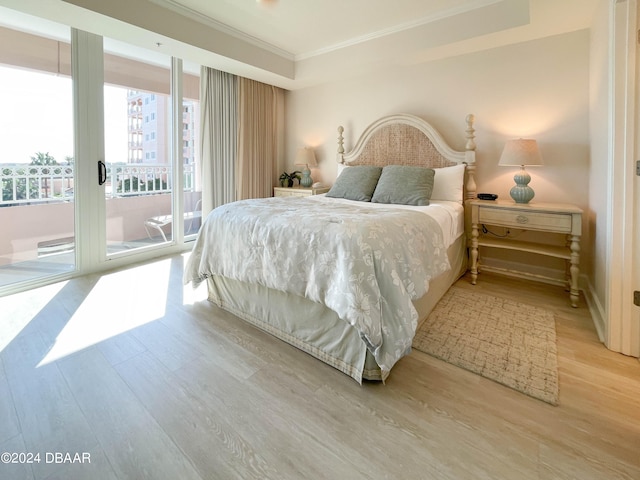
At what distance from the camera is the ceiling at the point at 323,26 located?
2.62m

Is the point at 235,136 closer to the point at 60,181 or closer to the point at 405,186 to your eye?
the point at 60,181

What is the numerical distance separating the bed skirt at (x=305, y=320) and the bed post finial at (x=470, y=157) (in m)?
1.21

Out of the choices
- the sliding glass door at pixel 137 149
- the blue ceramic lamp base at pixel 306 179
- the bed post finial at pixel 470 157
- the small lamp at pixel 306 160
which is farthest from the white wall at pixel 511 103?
the sliding glass door at pixel 137 149

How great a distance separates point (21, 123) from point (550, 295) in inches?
192

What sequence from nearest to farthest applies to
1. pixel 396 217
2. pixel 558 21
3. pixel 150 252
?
pixel 396 217, pixel 558 21, pixel 150 252

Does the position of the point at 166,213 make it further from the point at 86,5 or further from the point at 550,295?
the point at 550,295

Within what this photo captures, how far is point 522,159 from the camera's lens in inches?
108

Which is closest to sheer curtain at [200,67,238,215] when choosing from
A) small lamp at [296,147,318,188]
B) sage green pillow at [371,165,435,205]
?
small lamp at [296,147,318,188]

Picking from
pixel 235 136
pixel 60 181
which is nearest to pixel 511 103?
pixel 235 136

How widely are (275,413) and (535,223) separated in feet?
8.36

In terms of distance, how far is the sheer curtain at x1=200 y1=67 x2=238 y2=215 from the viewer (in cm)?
407

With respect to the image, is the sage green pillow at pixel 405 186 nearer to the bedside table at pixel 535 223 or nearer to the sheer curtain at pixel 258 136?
the bedside table at pixel 535 223

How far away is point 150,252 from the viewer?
12.7ft

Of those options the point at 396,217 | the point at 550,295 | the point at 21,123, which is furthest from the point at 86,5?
the point at 550,295
